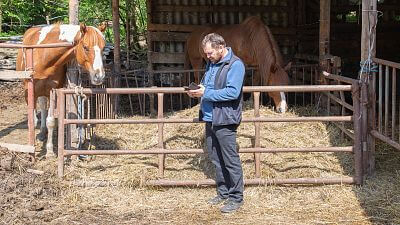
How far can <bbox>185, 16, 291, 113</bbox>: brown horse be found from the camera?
9094 millimetres

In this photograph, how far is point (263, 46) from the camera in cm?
967

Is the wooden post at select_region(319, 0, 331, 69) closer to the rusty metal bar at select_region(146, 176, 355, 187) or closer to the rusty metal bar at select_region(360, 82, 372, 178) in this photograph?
the rusty metal bar at select_region(360, 82, 372, 178)

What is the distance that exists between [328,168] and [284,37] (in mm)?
6582

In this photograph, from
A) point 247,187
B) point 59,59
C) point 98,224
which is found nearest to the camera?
point 98,224

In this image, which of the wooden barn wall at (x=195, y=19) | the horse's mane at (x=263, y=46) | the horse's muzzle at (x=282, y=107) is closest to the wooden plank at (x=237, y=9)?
the wooden barn wall at (x=195, y=19)

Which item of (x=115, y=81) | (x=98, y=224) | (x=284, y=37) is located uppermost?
(x=284, y=37)

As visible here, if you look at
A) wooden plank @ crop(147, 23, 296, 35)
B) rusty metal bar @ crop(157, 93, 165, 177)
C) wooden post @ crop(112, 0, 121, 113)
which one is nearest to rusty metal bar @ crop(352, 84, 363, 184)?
rusty metal bar @ crop(157, 93, 165, 177)

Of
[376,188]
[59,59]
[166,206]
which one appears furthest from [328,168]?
[59,59]

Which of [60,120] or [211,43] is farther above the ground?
[211,43]

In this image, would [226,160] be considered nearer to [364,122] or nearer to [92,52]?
[364,122]

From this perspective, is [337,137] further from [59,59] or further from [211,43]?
[59,59]

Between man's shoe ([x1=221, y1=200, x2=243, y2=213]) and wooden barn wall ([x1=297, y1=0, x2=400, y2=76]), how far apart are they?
7.58 metres

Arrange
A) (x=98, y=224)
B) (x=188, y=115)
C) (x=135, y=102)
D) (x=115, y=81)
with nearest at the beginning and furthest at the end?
(x=98, y=224) → (x=188, y=115) → (x=115, y=81) → (x=135, y=102)

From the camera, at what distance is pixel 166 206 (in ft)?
18.6
